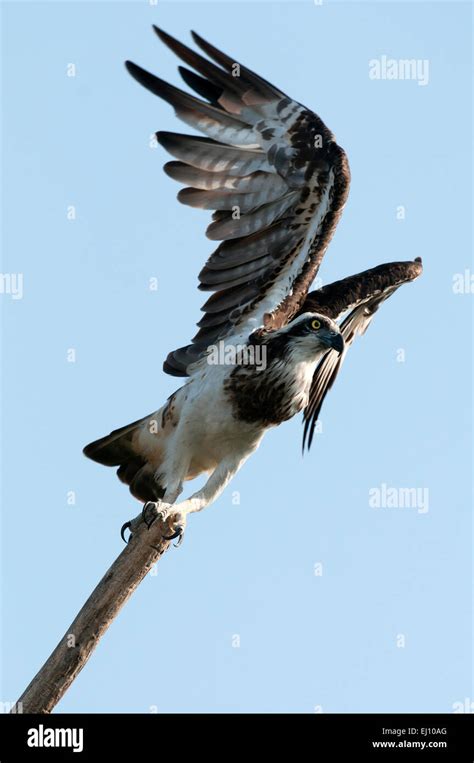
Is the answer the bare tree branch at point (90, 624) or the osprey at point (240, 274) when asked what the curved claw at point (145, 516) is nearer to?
the bare tree branch at point (90, 624)

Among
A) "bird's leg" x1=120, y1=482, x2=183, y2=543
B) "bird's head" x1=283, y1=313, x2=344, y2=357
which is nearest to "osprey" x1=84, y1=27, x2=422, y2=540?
"bird's head" x1=283, y1=313, x2=344, y2=357

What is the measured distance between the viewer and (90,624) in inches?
367

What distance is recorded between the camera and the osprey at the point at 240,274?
35.2 ft

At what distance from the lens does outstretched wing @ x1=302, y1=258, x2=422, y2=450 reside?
1177 cm

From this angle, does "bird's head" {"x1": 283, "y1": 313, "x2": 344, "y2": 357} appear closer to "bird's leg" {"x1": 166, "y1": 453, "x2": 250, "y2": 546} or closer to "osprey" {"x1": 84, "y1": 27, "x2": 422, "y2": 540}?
"osprey" {"x1": 84, "y1": 27, "x2": 422, "y2": 540}

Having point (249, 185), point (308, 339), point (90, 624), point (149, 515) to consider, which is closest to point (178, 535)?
point (149, 515)

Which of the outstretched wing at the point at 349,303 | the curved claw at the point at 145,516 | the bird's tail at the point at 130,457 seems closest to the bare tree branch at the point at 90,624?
the curved claw at the point at 145,516

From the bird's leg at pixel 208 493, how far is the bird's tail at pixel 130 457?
25.6 inches

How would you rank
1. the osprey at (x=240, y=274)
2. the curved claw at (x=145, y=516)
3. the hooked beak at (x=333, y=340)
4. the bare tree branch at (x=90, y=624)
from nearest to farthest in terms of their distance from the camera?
the bare tree branch at (x=90, y=624), the curved claw at (x=145, y=516), the hooked beak at (x=333, y=340), the osprey at (x=240, y=274)

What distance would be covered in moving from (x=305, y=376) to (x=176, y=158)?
2268 mm

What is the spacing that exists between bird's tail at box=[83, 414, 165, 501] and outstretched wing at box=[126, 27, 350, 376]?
65 centimetres

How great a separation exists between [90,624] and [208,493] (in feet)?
5.94

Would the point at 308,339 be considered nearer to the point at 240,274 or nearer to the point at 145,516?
the point at 240,274
